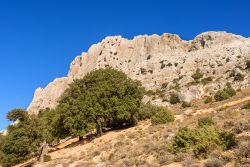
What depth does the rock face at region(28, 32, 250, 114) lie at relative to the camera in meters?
88.7

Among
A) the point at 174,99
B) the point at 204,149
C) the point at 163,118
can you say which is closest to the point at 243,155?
the point at 204,149

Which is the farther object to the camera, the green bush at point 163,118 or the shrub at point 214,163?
the green bush at point 163,118

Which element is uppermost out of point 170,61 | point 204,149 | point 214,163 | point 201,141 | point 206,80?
point 170,61

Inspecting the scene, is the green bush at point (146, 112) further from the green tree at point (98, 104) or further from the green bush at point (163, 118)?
the green bush at point (163, 118)

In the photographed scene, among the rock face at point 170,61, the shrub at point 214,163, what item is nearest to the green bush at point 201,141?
the shrub at point 214,163

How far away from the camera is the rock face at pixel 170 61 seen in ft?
291

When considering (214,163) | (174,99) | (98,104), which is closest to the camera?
(214,163)

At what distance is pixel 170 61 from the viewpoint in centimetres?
12712

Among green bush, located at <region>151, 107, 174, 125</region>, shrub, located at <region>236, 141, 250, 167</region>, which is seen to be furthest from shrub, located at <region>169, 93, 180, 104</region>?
shrub, located at <region>236, 141, 250, 167</region>

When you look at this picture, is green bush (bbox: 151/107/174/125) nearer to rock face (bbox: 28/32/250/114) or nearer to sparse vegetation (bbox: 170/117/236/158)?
sparse vegetation (bbox: 170/117/236/158)

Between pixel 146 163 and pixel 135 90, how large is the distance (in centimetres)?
3042

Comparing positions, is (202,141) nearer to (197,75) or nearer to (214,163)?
(214,163)

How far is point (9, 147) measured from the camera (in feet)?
122

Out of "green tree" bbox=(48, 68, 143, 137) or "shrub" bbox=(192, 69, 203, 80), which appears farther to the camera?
"shrub" bbox=(192, 69, 203, 80)
